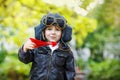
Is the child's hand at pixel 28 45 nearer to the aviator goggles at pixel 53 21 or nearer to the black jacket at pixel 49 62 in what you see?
the black jacket at pixel 49 62

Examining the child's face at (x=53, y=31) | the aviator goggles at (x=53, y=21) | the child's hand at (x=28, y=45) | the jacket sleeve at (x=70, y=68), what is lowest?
the jacket sleeve at (x=70, y=68)

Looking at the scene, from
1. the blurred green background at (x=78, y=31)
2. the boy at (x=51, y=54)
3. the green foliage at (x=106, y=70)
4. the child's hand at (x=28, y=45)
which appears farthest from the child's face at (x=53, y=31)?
the green foliage at (x=106, y=70)

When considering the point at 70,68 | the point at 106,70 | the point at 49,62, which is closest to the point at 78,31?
the point at 70,68

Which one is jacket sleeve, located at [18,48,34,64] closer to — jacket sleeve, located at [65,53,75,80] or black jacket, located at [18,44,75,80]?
black jacket, located at [18,44,75,80]

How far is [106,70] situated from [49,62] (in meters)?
14.2

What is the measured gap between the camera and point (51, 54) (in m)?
4.54

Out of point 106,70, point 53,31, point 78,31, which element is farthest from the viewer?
point 106,70

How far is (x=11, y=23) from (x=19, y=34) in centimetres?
31

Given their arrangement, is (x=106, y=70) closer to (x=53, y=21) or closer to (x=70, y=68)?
(x=70, y=68)

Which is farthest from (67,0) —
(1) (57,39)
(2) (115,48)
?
(2) (115,48)

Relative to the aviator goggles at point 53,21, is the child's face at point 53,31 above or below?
below

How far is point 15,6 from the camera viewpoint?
8.50 metres

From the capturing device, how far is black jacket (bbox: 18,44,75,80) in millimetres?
4520

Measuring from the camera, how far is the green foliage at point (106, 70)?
18327 mm
